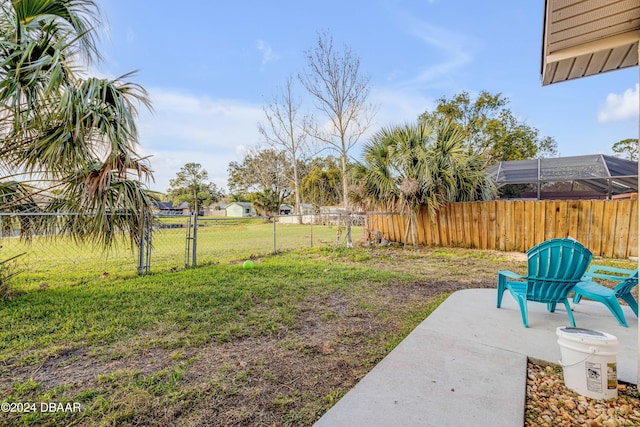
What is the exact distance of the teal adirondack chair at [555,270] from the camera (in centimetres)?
288

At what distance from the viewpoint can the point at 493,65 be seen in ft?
36.9

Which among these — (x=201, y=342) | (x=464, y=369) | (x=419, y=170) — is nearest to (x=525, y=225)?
(x=419, y=170)

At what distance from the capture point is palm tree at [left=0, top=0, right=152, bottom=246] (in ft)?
10.3

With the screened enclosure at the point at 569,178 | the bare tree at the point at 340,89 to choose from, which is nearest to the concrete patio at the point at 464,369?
the screened enclosure at the point at 569,178

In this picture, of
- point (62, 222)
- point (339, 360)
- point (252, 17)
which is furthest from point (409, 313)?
A: point (252, 17)

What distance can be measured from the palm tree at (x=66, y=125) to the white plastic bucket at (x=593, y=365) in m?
4.86

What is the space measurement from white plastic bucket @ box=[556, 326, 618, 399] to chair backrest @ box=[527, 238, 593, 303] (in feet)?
3.51

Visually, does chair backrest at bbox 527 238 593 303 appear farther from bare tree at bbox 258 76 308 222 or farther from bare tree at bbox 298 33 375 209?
bare tree at bbox 258 76 308 222

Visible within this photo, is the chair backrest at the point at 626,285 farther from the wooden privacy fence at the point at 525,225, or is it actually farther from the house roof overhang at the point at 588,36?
the wooden privacy fence at the point at 525,225

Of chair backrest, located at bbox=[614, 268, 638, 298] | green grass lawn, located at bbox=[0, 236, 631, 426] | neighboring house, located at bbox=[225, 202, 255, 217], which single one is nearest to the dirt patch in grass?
green grass lawn, located at bbox=[0, 236, 631, 426]

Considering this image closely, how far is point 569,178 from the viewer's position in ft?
34.8

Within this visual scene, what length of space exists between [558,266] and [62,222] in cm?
632

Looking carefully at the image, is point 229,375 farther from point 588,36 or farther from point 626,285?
point 626,285

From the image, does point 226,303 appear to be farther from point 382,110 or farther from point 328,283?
point 382,110
